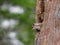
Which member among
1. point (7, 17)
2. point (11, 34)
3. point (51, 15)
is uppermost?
point (51, 15)

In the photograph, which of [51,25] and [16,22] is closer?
[51,25]

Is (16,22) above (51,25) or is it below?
below

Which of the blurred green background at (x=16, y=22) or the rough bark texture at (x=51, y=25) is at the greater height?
the rough bark texture at (x=51, y=25)

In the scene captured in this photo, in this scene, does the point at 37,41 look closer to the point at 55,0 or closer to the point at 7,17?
the point at 55,0

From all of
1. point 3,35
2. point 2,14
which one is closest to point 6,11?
point 2,14

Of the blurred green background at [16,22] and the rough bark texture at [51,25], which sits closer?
the rough bark texture at [51,25]
